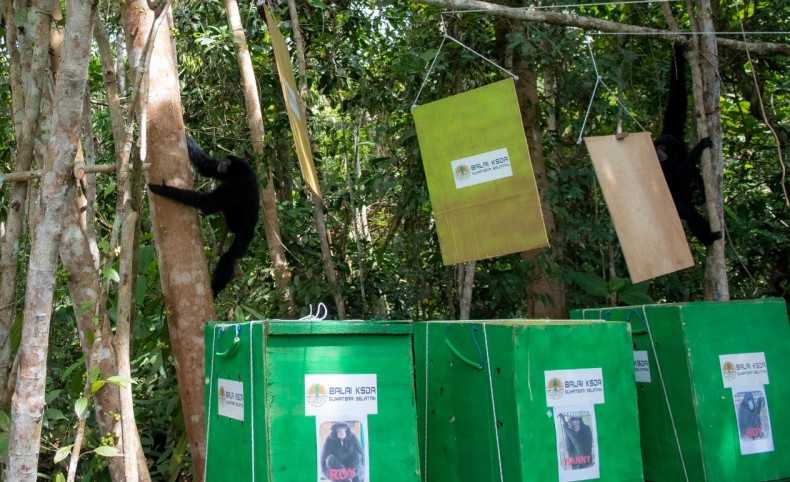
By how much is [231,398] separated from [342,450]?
0.50 meters

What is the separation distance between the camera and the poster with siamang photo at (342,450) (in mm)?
2732

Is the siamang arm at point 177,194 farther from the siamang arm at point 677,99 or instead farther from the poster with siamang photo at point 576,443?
the siamang arm at point 677,99

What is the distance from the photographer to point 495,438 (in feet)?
10.1

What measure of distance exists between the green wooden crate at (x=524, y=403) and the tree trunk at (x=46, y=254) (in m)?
1.56

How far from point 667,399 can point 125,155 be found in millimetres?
2818

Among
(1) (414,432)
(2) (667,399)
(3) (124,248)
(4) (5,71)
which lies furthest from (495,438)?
(4) (5,71)

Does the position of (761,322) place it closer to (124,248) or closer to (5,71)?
(124,248)

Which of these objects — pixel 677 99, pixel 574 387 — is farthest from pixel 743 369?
pixel 677 99

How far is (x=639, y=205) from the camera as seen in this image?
4430 millimetres

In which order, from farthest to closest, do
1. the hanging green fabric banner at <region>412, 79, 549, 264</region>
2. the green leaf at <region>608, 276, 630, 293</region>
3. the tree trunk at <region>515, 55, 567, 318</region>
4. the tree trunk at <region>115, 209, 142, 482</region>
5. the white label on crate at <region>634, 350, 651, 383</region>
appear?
1. the tree trunk at <region>515, 55, 567, 318</region>
2. the green leaf at <region>608, 276, 630, 293</region>
3. the hanging green fabric banner at <region>412, 79, 549, 264</region>
4. the white label on crate at <region>634, 350, 651, 383</region>
5. the tree trunk at <region>115, 209, 142, 482</region>

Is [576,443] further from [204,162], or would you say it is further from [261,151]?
[261,151]

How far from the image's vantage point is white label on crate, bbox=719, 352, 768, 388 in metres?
3.93

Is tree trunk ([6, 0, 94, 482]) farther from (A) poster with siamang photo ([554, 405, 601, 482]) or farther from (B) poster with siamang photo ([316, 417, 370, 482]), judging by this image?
(A) poster with siamang photo ([554, 405, 601, 482])

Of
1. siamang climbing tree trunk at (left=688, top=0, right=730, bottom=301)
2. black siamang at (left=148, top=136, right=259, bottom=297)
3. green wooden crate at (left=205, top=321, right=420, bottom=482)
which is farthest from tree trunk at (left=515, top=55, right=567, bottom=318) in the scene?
green wooden crate at (left=205, top=321, right=420, bottom=482)
